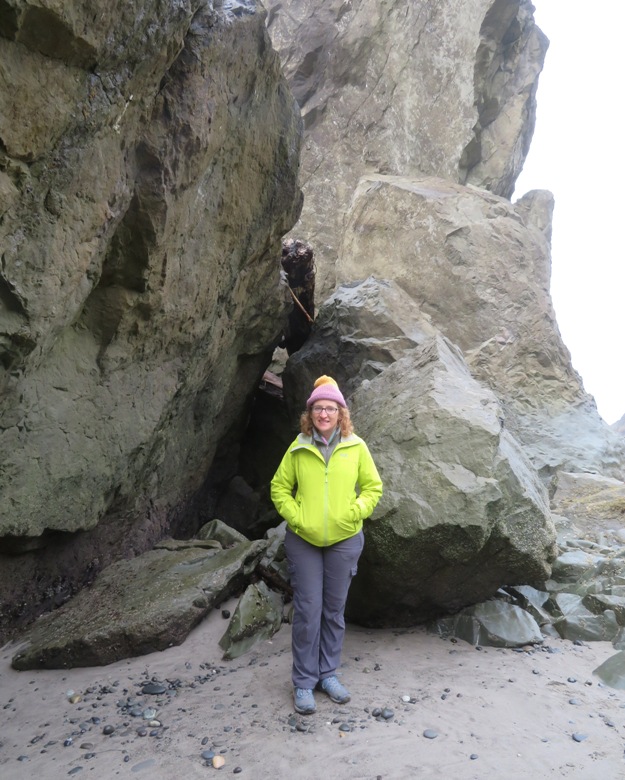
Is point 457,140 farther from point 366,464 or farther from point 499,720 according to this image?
point 499,720

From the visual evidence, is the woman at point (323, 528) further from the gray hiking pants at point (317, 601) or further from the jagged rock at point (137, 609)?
the jagged rock at point (137, 609)

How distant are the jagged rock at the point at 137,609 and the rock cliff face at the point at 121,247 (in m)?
0.52

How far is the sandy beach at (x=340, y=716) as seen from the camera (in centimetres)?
345

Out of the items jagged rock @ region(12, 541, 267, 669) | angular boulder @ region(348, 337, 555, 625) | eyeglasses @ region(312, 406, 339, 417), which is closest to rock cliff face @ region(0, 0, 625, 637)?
angular boulder @ region(348, 337, 555, 625)

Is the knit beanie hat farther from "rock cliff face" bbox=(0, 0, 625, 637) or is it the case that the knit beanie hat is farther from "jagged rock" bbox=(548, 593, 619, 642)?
"jagged rock" bbox=(548, 593, 619, 642)

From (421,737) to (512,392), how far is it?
999 centimetres

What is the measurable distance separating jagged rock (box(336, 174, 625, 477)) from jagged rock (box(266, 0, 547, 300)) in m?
2.36

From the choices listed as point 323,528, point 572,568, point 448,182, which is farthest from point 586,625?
point 448,182

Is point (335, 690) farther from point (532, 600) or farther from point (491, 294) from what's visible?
point (491, 294)

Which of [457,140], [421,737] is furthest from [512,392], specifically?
[421,737]

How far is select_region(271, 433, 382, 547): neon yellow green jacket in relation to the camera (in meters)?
4.11

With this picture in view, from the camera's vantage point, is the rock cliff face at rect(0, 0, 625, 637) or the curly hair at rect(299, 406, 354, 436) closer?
the rock cliff face at rect(0, 0, 625, 637)

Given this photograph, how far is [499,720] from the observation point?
12.7 feet

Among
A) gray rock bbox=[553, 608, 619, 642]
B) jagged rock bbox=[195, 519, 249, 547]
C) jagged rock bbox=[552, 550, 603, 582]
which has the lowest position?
gray rock bbox=[553, 608, 619, 642]
